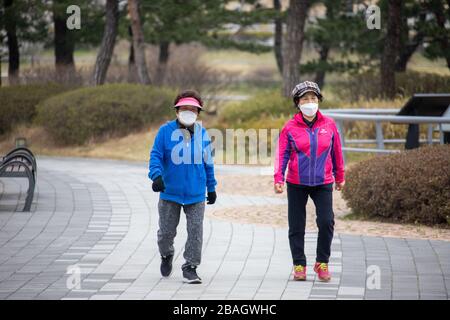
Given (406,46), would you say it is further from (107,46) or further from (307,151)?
(307,151)

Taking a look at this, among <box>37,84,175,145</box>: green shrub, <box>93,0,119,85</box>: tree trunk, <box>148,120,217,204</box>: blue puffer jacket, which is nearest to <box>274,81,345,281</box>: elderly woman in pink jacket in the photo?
<box>148,120,217,204</box>: blue puffer jacket

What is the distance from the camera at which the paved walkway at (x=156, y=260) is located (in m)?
8.51

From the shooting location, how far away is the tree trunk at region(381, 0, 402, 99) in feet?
82.7

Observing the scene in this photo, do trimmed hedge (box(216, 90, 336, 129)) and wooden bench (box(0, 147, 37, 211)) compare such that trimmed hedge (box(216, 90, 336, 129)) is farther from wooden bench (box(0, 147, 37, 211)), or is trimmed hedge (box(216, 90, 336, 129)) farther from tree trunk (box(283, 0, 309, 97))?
wooden bench (box(0, 147, 37, 211))

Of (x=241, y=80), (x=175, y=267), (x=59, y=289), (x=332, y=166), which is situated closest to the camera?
(x=59, y=289)

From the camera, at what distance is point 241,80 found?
55375 mm

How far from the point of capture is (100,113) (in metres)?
24.5

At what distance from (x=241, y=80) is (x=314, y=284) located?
46.8m

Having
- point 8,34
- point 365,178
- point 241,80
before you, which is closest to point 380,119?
point 365,178

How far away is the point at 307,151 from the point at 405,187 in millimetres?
3390

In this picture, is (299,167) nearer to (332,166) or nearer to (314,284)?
(332,166)

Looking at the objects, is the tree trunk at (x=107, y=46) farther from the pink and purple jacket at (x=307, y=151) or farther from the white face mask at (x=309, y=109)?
the white face mask at (x=309, y=109)

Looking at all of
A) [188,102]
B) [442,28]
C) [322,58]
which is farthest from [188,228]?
[322,58]

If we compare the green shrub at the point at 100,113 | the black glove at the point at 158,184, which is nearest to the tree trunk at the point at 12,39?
the green shrub at the point at 100,113
